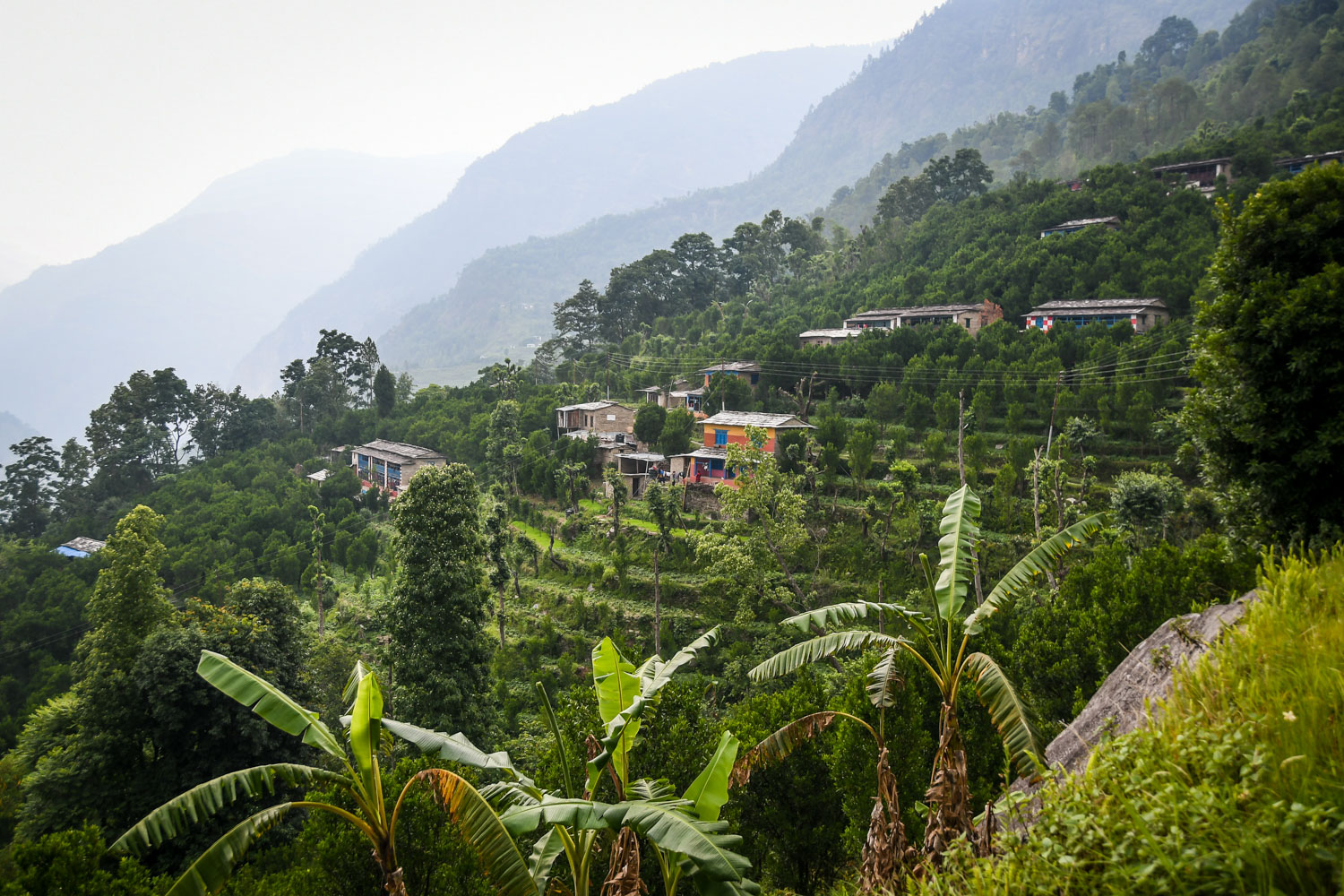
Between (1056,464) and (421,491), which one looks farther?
(1056,464)

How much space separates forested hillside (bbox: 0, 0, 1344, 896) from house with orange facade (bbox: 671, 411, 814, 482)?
0.28m

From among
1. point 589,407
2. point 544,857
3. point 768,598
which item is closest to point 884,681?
point 544,857

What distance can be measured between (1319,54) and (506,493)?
69.2m

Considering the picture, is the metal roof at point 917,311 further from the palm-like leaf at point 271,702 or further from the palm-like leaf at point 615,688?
the palm-like leaf at point 271,702

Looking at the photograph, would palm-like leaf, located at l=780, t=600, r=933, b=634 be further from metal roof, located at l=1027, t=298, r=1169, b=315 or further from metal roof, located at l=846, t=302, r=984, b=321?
metal roof, located at l=846, t=302, r=984, b=321

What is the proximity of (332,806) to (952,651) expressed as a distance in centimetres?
592

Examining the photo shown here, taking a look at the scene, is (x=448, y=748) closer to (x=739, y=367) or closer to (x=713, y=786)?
(x=713, y=786)

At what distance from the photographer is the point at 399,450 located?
47.4m

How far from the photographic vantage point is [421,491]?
17625mm

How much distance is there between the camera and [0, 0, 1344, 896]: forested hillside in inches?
176

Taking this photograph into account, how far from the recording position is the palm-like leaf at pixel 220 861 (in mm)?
4570

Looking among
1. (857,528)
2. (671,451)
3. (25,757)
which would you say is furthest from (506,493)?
(25,757)

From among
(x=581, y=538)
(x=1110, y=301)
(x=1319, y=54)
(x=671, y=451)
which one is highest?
(x=1319, y=54)

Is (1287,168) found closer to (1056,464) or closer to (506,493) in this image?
(1056,464)
